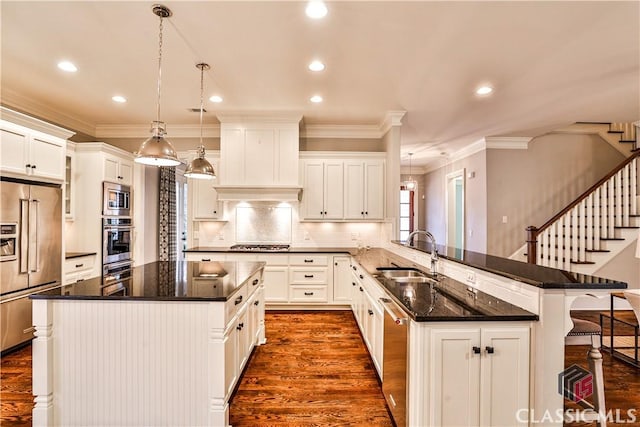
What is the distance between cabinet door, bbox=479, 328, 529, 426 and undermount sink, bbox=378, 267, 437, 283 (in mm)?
1008

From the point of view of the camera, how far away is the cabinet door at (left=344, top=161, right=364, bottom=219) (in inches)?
196

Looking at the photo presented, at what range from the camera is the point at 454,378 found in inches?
64.4

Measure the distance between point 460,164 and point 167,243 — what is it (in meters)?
6.09

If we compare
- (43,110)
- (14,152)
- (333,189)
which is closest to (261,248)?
(333,189)

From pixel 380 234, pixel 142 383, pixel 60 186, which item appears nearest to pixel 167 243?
pixel 60 186

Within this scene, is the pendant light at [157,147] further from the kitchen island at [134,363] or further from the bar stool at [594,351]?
the bar stool at [594,351]

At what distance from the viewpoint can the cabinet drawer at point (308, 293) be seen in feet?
15.3

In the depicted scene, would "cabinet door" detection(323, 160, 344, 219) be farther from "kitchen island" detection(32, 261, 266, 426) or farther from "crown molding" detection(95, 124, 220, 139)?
"kitchen island" detection(32, 261, 266, 426)

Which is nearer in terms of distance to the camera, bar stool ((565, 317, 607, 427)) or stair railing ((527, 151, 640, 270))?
bar stool ((565, 317, 607, 427))

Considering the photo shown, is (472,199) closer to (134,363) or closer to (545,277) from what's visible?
(545,277)

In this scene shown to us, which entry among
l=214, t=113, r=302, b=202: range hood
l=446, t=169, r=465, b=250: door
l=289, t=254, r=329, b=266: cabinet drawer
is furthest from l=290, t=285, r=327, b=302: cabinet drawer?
l=446, t=169, r=465, b=250: door

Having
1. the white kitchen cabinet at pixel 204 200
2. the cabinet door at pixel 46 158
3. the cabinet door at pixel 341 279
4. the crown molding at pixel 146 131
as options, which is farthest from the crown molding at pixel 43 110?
the cabinet door at pixel 341 279

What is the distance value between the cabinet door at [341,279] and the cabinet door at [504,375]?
120 inches

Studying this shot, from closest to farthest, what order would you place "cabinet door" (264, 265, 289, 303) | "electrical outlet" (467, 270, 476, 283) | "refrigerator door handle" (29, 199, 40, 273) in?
"electrical outlet" (467, 270, 476, 283) < "refrigerator door handle" (29, 199, 40, 273) < "cabinet door" (264, 265, 289, 303)
